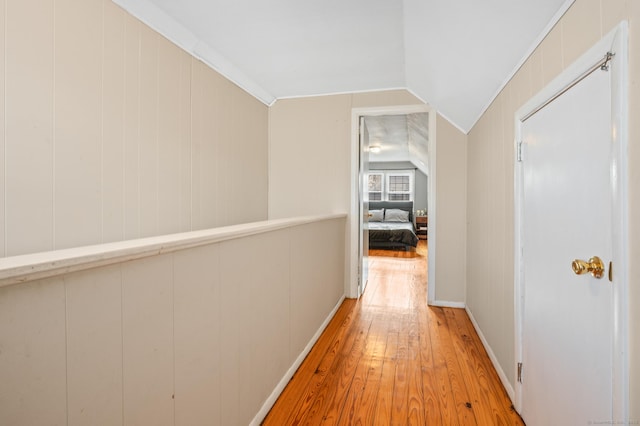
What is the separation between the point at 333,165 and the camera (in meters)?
3.61

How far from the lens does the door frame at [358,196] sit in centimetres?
339

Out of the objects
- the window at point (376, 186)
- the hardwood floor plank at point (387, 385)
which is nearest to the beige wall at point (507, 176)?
the hardwood floor plank at point (387, 385)

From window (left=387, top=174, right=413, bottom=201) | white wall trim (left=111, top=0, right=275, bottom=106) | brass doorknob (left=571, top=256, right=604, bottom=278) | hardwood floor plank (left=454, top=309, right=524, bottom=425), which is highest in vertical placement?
white wall trim (left=111, top=0, right=275, bottom=106)

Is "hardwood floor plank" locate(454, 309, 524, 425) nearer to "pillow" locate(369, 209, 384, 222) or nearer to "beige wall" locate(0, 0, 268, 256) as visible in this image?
"beige wall" locate(0, 0, 268, 256)

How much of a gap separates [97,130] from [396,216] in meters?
7.53

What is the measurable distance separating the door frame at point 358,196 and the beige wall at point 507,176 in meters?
0.36

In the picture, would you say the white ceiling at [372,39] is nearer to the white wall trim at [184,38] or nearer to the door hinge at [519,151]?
the white wall trim at [184,38]

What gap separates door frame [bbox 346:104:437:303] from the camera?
3.39 meters

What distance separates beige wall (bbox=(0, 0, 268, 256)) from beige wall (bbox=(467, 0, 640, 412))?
6.91 ft

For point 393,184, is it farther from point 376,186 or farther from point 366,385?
point 366,385

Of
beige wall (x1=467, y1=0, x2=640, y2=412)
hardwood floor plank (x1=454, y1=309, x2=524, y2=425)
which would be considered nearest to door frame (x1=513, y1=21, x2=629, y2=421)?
beige wall (x1=467, y1=0, x2=640, y2=412)

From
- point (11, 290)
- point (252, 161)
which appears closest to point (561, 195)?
point (11, 290)

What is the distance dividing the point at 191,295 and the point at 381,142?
6241mm

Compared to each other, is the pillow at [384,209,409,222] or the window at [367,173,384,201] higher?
the window at [367,173,384,201]
